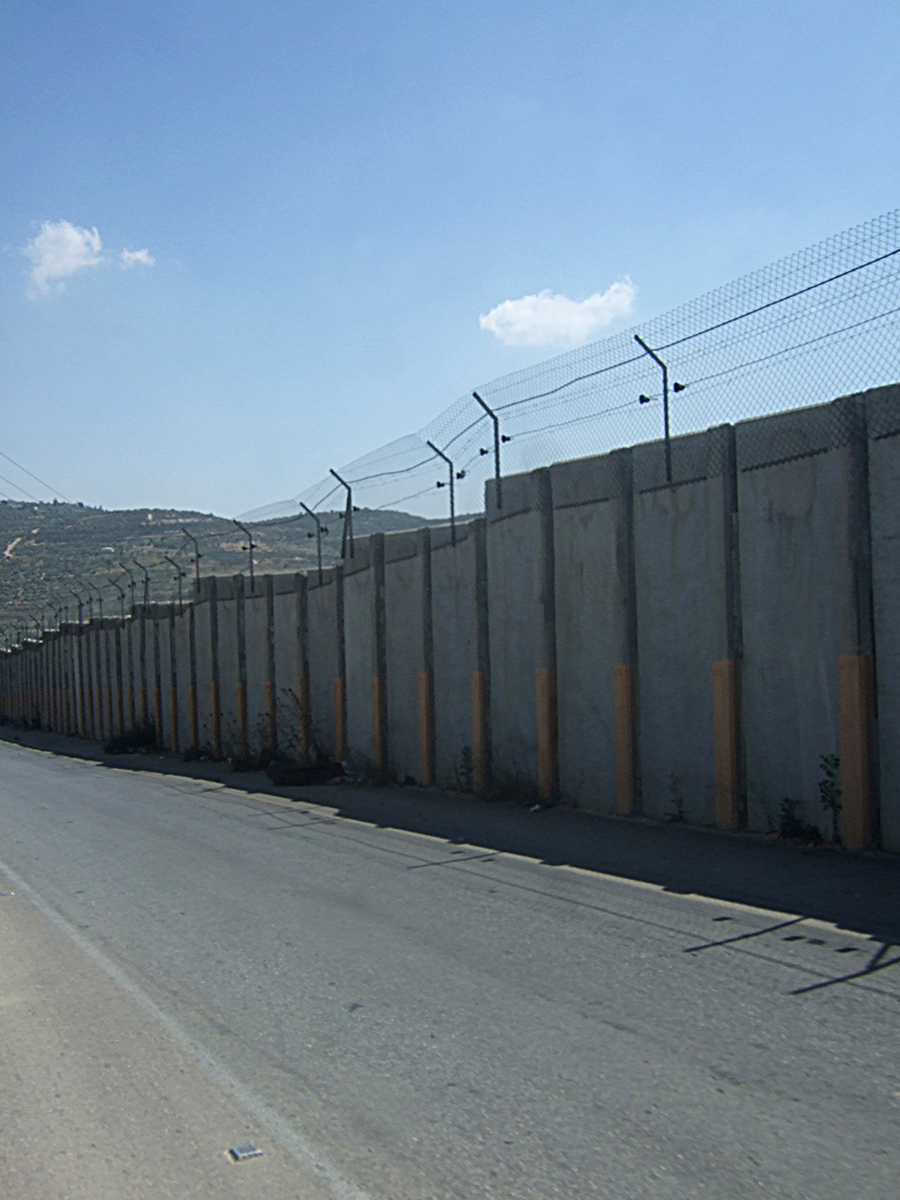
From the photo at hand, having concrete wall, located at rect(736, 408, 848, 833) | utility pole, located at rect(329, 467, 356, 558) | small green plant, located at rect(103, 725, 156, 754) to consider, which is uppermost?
utility pole, located at rect(329, 467, 356, 558)

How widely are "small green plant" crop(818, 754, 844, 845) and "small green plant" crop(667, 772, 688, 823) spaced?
6.80ft

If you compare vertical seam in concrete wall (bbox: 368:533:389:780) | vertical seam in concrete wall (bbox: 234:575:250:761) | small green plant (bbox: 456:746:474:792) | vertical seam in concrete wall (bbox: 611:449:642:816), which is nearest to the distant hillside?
vertical seam in concrete wall (bbox: 234:575:250:761)

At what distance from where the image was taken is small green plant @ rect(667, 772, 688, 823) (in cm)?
1204

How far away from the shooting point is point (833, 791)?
33.0ft

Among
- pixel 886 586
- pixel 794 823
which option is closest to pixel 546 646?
pixel 794 823

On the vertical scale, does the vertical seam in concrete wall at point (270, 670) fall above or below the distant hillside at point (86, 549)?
below

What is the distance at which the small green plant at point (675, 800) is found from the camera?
12.0m

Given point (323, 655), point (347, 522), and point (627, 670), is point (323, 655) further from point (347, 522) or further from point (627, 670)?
point (627, 670)

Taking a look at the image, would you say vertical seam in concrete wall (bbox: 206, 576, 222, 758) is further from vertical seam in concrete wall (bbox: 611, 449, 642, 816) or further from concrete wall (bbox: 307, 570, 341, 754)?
vertical seam in concrete wall (bbox: 611, 449, 642, 816)

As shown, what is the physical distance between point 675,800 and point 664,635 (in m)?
1.81

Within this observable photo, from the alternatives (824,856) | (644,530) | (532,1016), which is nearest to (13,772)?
(644,530)

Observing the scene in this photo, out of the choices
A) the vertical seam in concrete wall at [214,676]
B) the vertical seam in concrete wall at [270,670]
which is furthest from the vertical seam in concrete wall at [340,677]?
the vertical seam in concrete wall at [214,676]

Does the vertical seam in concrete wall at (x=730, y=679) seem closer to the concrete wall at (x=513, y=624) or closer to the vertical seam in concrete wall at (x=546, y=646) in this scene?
the vertical seam in concrete wall at (x=546, y=646)

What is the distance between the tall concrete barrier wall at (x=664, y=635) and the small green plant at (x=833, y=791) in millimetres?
20
